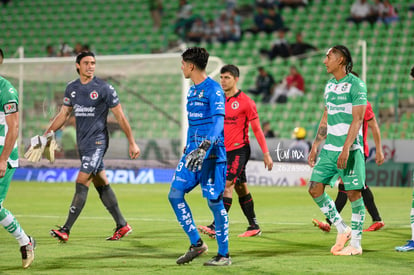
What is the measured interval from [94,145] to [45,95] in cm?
1246

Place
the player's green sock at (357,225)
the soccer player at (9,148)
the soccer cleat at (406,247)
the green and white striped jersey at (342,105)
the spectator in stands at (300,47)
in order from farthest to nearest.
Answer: the spectator in stands at (300,47)
the soccer cleat at (406,247)
the player's green sock at (357,225)
the green and white striped jersey at (342,105)
the soccer player at (9,148)

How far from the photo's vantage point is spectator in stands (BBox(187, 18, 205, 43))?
2886 cm

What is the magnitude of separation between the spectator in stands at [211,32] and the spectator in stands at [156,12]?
2404 mm

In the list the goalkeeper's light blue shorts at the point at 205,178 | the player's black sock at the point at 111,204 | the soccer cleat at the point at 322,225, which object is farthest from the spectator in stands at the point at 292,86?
the goalkeeper's light blue shorts at the point at 205,178

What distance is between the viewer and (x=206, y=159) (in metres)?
7.56

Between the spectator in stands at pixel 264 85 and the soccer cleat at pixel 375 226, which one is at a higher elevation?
the spectator in stands at pixel 264 85

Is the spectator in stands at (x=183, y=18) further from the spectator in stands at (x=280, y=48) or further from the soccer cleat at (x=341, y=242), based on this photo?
the soccer cleat at (x=341, y=242)

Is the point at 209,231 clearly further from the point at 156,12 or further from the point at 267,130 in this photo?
the point at 156,12

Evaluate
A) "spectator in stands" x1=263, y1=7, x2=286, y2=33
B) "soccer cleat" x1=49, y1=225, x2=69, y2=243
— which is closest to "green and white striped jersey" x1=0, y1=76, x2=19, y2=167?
"soccer cleat" x1=49, y1=225, x2=69, y2=243

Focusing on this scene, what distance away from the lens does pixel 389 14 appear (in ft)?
87.4

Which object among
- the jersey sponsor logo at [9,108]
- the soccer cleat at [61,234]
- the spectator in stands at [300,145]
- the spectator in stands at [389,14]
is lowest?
the spectator in stands at [300,145]

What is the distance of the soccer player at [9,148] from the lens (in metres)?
7.22

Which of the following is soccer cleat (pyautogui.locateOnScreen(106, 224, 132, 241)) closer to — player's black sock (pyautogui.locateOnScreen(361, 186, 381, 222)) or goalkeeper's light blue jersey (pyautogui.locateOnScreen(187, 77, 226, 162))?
goalkeeper's light blue jersey (pyautogui.locateOnScreen(187, 77, 226, 162))

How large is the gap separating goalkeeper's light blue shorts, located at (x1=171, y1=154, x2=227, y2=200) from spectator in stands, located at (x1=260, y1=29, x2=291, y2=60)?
19.5 m
